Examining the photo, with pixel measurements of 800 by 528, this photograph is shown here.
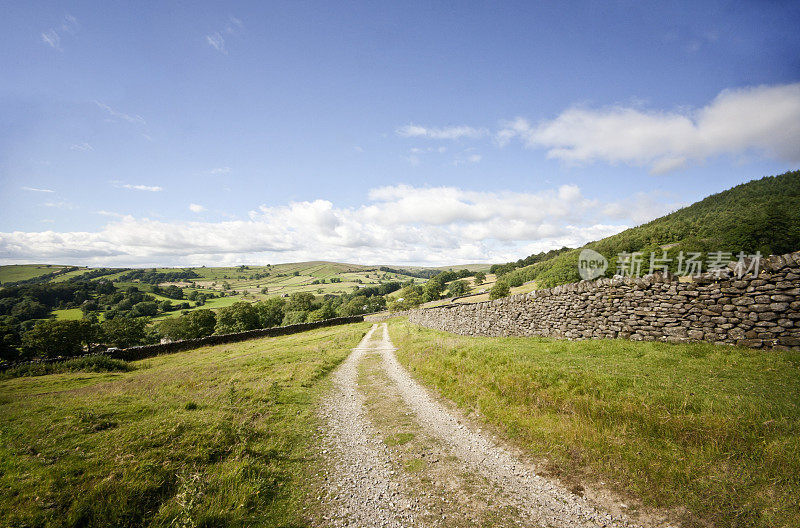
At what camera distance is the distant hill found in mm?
42938

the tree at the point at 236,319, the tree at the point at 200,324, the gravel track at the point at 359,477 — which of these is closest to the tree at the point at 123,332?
the tree at the point at 200,324

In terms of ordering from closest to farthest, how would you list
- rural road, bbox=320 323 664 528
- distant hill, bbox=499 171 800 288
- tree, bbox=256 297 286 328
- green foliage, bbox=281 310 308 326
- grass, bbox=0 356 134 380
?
rural road, bbox=320 323 664 528
grass, bbox=0 356 134 380
distant hill, bbox=499 171 800 288
green foliage, bbox=281 310 308 326
tree, bbox=256 297 286 328

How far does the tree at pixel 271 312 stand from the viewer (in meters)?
84.2

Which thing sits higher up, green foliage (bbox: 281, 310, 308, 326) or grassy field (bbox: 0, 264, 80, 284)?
grassy field (bbox: 0, 264, 80, 284)

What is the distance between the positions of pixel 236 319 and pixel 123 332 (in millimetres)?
20824

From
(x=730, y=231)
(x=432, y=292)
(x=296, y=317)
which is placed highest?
(x=730, y=231)

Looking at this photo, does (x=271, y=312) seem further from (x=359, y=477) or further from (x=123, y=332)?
(x=359, y=477)

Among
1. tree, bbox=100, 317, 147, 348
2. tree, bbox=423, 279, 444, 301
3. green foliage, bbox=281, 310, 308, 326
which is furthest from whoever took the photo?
tree, bbox=423, 279, 444, 301

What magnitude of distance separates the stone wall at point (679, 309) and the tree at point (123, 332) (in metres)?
78.8

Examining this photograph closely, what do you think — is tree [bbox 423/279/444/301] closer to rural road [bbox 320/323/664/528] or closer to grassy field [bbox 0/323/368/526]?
rural road [bbox 320/323/664/528]

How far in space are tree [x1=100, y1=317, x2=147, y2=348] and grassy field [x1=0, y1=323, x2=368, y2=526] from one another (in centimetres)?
6680

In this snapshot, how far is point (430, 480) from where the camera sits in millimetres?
5293

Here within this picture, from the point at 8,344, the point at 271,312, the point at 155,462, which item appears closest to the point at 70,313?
the point at 271,312

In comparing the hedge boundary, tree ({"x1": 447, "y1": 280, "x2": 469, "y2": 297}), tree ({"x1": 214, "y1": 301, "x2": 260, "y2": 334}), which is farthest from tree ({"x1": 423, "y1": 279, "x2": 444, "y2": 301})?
the hedge boundary
